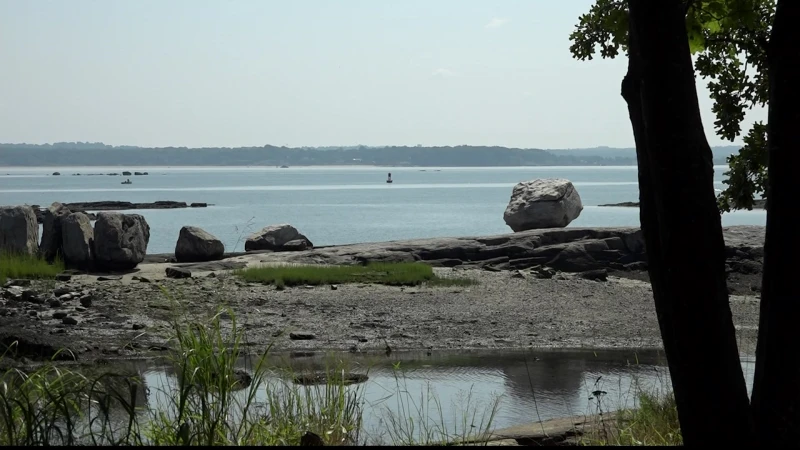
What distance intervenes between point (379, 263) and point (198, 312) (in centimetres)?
720

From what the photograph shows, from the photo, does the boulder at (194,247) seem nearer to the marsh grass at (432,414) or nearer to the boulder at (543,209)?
the boulder at (543,209)

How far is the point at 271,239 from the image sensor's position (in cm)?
2759

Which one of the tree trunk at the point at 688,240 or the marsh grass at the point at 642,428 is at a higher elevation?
the tree trunk at the point at 688,240

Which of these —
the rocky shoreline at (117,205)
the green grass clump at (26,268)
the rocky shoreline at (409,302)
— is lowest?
the rocky shoreline at (117,205)

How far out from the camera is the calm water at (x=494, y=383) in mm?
9867

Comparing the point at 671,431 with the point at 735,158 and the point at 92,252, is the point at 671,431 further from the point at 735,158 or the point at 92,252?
the point at 92,252

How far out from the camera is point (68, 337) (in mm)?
13625

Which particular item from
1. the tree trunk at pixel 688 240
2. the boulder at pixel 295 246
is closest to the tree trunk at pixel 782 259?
the tree trunk at pixel 688 240

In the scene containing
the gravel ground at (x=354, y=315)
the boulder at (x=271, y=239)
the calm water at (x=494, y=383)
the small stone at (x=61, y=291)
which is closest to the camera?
the calm water at (x=494, y=383)

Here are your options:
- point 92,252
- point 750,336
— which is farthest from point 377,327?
point 92,252

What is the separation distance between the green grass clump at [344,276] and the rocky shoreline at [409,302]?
423 mm

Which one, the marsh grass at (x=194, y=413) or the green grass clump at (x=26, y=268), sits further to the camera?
the green grass clump at (x=26, y=268)

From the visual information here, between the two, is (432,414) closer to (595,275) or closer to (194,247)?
(595,275)

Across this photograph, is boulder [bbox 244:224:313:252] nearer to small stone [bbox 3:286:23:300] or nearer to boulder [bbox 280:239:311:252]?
boulder [bbox 280:239:311:252]
